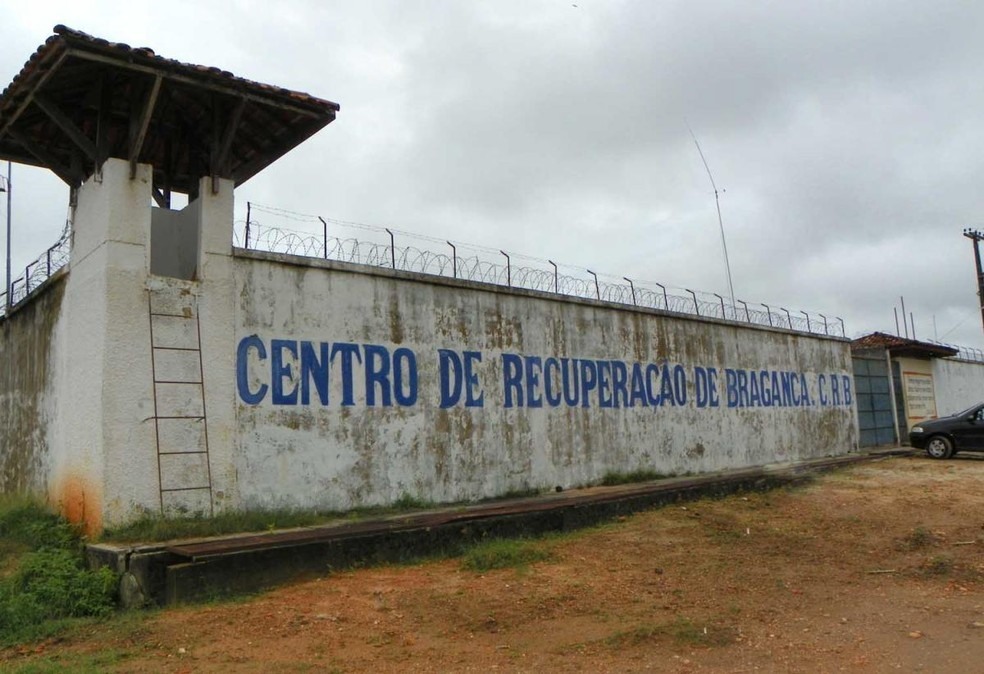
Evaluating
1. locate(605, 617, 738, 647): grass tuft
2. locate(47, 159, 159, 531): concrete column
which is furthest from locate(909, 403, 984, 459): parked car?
locate(47, 159, 159, 531): concrete column

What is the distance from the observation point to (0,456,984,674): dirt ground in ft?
17.0

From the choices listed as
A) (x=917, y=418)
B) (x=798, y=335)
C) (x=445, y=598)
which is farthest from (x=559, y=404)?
(x=917, y=418)

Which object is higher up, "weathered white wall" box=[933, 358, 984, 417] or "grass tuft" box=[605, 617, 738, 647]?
"weathered white wall" box=[933, 358, 984, 417]

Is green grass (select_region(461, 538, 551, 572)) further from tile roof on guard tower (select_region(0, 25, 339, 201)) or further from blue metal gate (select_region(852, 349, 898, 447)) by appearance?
blue metal gate (select_region(852, 349, 898, 447))

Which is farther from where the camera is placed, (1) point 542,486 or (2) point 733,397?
(2) point 733,397

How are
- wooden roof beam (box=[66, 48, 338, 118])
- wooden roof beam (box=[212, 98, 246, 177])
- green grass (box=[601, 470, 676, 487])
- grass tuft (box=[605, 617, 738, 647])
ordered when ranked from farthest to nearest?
green grass (box=[601, 470, 676, 487]) < wooden roof beam (box=[212, 98, 246, 177]) < wooden roof beam (box=[66, 48, 338, 118]) < grass tuft (box=[605, 617, 738, 647])

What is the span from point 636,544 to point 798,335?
33.6 feet

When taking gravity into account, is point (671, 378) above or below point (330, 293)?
below

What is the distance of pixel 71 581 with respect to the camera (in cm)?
662

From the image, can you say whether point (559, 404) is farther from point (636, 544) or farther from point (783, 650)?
point (783, 650)

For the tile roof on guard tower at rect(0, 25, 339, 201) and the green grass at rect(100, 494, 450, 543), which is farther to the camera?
the tile roof on guard tower at rect(0, 25, 339, 201)

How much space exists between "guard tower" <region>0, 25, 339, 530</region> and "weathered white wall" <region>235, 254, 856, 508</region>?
1.44 feet

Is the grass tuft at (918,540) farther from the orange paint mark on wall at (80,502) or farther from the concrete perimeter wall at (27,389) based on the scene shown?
the concrete perimeter wall at (27,389)

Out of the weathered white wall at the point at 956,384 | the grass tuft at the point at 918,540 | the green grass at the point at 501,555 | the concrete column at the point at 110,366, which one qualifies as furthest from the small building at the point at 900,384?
the concrete column at the point at 110,366
